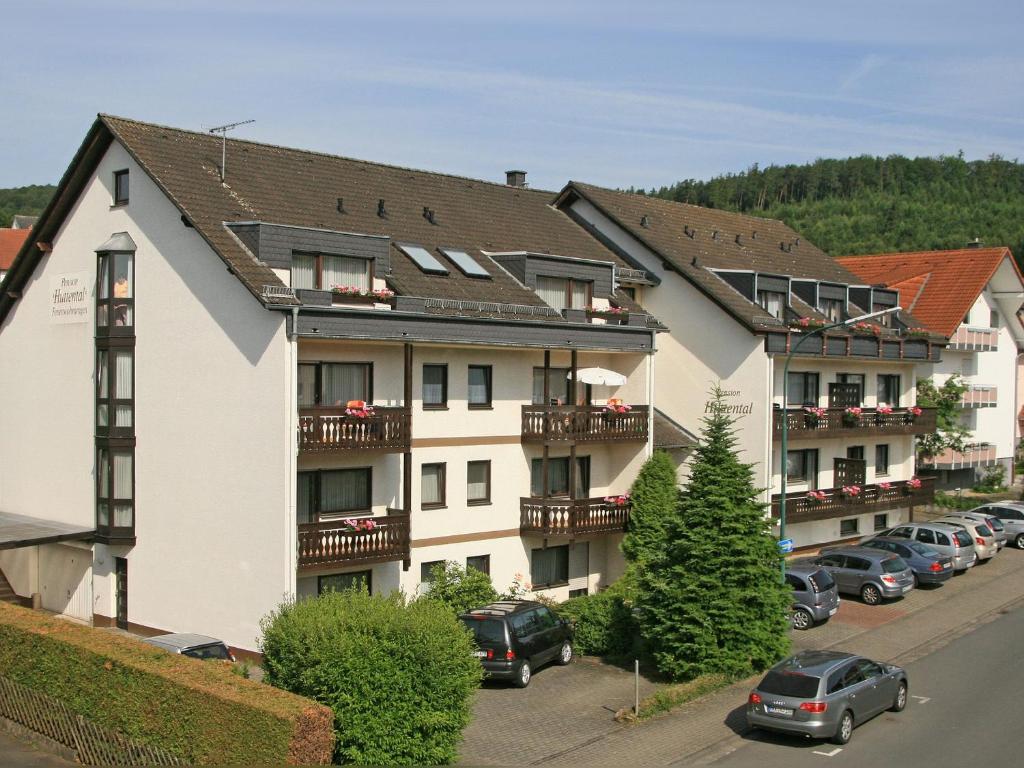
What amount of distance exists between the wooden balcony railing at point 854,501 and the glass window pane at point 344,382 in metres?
15.0

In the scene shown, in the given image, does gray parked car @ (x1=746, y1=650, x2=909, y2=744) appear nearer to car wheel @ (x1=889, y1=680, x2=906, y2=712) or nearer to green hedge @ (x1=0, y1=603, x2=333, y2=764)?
car wheel @ (x1=889, y1=680, x2=906, y2=712)

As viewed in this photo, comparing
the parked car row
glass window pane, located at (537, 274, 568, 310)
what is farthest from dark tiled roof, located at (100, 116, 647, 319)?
the parked car row

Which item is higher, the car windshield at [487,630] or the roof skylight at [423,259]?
the roof skylight at [423,259]

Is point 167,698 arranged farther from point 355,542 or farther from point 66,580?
point 66,580

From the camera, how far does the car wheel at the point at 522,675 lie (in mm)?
24344

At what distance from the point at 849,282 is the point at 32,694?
34.3m

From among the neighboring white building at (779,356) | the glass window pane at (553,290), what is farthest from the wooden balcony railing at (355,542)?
the neighboring white building at (779,356)

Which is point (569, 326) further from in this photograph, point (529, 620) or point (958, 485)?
point (958, 485)

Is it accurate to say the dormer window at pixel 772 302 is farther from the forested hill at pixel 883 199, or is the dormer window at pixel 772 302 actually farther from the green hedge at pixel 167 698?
the forested hill at pixel 883 199

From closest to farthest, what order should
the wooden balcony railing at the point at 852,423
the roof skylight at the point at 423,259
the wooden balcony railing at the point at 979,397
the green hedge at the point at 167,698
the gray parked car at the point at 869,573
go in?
the green hedge at the point at 167,698, the roof skylight at the point at 423,259, the gray parked car at the point at 869,573, the wooden balcony railing at the point at 852,423, the wooden balcony railing at the point at 979,397

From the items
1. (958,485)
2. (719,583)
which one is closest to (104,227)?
(719,583)

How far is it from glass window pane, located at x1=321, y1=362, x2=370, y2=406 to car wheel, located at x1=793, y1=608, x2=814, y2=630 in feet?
41.5

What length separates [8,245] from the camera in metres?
80.1

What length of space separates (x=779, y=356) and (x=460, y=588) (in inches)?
557
